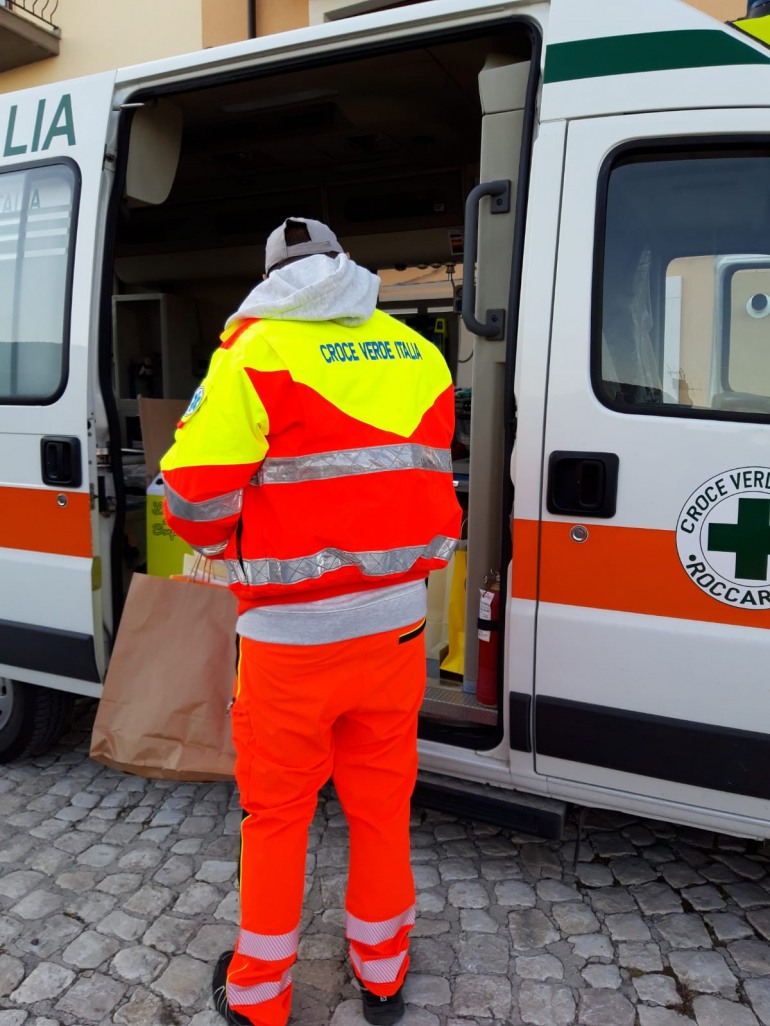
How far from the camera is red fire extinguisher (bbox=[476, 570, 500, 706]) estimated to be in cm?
244

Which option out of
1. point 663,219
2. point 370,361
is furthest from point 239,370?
point 663,219

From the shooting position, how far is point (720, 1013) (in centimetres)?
200

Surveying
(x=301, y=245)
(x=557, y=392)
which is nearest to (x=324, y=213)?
(x=557, y=392)

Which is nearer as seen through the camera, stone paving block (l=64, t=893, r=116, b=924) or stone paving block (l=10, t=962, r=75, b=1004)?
stone paving block (l=10, t=962, r=75, b=1004)

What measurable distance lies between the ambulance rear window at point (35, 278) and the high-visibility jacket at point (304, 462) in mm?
1278

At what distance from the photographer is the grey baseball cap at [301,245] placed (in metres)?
1.79

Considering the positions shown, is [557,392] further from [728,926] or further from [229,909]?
[229,909]

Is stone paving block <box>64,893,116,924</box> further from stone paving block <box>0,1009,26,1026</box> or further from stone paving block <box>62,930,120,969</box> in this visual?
stone paving block <box>0,1009,26,1026</box>

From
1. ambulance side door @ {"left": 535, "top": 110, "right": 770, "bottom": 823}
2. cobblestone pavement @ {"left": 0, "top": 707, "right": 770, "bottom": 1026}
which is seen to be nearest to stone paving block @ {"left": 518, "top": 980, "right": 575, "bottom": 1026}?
cobblestone pavement @ {"left": 0, "top": 707, "right": 770, "bottom": 1026}

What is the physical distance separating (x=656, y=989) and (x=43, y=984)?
154 centimetres

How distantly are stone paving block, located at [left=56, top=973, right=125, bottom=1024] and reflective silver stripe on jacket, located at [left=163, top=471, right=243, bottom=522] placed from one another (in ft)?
4.11

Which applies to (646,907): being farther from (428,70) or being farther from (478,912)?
(428,70)

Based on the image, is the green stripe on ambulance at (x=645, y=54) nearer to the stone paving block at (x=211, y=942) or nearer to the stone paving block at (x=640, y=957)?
the stone paving block at (x=640, y=957)

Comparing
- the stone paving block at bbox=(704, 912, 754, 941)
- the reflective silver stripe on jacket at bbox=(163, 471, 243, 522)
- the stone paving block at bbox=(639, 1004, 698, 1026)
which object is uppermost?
the reflective silver stripe on jacket at bbox=(163, 471, 243, 522)
